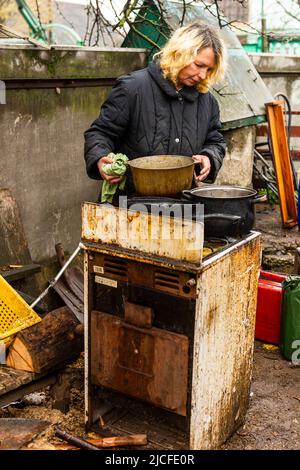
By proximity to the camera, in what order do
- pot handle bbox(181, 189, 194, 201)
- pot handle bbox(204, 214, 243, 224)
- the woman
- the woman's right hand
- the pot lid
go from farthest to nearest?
the woman < the woman's right hand < the pot lid < pot handle bbox(181, 189, 194, 201) < pot handle bbox(204, 214, 243, 224)

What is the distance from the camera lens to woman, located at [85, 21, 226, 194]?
3.45 m

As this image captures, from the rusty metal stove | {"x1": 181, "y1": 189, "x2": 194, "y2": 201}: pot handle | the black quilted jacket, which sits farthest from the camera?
the black quilted jacket

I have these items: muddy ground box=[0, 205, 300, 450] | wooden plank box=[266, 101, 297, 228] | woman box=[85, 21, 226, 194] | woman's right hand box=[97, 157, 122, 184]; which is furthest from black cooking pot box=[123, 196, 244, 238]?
wooden plank box=[266, 101, 297, 228]

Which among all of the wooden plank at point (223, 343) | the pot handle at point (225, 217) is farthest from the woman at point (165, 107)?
the wooden plank at point (223, 343)

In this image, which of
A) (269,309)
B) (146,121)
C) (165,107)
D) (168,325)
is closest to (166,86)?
(165,107)

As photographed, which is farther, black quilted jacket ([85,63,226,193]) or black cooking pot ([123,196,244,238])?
black quilted jacket ([85,63,226,193])

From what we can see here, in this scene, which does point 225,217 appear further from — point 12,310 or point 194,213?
point 12,310

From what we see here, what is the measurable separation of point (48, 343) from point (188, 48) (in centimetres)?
204

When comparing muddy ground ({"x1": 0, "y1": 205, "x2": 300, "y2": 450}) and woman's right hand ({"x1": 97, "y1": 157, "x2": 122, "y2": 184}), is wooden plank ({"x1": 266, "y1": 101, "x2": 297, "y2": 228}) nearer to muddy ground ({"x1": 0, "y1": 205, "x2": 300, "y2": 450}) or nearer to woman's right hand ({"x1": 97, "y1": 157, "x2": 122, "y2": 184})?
muddy ground ({"x1": 0, "y1": 205, "x2": 300, "y2": 450})

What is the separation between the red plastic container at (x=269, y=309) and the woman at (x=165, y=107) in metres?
1.29

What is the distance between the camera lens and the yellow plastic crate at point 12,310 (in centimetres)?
384

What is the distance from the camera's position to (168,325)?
113 inches

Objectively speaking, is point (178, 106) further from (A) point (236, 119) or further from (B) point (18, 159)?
(A) point (236, 119)

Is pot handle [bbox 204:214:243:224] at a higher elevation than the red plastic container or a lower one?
higher
